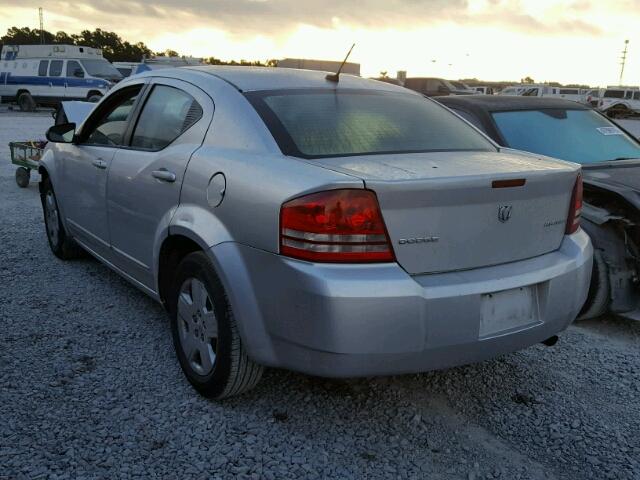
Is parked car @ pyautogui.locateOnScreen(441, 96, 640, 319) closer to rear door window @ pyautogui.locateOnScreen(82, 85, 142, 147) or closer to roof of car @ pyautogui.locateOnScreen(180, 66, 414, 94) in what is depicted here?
roof of car @ pyautogui.locateOnScreen(180, 66, 414, 94)

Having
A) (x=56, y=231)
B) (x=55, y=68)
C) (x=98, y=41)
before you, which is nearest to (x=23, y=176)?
(x=56, y=231)

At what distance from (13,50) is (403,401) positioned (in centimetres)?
3027

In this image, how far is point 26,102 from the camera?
26.7 meters

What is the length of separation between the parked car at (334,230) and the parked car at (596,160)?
3.55 feet

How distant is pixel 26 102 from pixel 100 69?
13.3 ft

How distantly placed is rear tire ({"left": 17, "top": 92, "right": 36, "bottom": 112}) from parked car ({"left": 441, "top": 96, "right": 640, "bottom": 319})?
25.3 metres

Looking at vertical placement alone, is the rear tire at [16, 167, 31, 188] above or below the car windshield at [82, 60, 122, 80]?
below

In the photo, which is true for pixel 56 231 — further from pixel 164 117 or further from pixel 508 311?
pixel 508 311

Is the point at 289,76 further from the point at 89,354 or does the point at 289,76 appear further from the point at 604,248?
the point at 604,248

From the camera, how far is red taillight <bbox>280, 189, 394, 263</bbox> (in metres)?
2.31

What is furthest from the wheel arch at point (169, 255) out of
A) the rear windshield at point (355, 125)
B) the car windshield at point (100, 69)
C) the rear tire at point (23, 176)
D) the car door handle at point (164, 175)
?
the car windshield at point (100, 69)

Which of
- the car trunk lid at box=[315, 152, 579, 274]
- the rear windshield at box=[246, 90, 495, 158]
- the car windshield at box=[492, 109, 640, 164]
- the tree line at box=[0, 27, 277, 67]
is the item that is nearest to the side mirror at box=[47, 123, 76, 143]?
the rear windshield at box=[246, 90, 495, 158]

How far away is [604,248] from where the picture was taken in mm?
4031

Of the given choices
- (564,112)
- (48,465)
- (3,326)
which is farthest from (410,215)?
(564,112)
